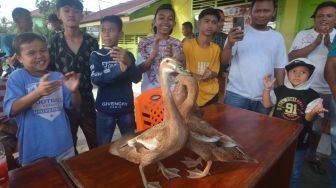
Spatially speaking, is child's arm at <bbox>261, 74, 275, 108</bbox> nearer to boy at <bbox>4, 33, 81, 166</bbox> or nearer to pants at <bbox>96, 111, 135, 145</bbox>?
pants at <bbox>96, 111, 135, 145</bbox>

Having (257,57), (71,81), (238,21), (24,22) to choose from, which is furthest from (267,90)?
(238,21)

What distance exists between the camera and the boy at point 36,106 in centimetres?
147

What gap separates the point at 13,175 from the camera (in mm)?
1018

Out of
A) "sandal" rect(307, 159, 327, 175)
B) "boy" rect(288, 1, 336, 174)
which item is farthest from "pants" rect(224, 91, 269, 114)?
"sandal" rect(307, 159, 327, 175)

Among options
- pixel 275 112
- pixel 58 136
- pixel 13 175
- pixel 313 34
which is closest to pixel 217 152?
pixel 13 175

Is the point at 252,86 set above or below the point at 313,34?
below

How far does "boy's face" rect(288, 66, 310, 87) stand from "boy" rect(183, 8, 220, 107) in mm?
671

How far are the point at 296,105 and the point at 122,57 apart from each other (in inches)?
56.9

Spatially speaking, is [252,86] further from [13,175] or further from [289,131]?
[13,175]

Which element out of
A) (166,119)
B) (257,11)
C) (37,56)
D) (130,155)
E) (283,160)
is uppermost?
(257,11)

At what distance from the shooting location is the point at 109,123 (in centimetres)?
212

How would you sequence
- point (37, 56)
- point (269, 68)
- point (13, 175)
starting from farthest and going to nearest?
point (269, 68)
point (37, 56)
point (13, 175)

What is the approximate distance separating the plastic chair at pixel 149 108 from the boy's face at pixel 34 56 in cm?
78

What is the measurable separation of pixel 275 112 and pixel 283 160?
0.46 meters
